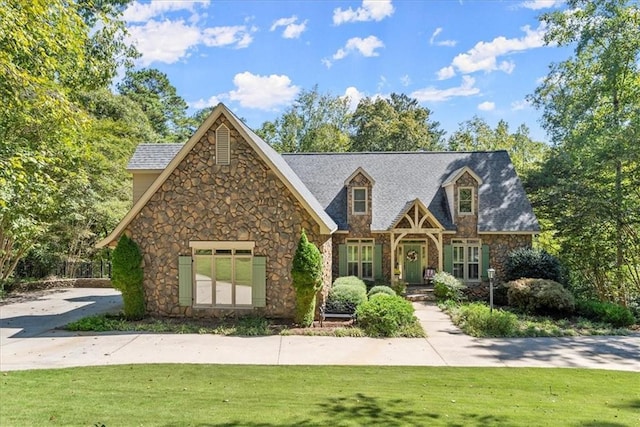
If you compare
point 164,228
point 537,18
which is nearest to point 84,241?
point 164,228

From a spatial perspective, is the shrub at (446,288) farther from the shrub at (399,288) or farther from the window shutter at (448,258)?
the window shutter at (448,258)

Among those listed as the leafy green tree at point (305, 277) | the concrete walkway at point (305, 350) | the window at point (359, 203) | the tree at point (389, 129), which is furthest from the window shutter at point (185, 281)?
the tree at point (389, 129)

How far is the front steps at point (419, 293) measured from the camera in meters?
16.9

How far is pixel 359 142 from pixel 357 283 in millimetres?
25684

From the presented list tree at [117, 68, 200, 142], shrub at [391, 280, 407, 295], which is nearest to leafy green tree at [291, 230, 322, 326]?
shrub at [391, 280, 407, 295]

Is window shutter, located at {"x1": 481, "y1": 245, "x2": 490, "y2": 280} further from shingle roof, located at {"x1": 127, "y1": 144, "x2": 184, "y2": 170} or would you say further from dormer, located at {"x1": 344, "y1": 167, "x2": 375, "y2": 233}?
shingle roof, located at {"x1": 127, "y1": 144, "x2": 184, "y2": 170}

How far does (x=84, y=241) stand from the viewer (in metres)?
22.8

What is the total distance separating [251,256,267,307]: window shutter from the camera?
498 inches

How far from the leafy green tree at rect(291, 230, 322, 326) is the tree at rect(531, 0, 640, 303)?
13650mm

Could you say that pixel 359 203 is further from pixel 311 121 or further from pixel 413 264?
pixel 311 121

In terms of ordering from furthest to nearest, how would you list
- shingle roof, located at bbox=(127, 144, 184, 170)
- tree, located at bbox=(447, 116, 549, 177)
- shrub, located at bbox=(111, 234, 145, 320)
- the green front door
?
tree, located at bbox=(447, 116, 549, 177) → the green front door → shingle roof, located at bbox=(127, 144, 184, 170) → shrub, located at bbox=(111, 234, 145, 320)

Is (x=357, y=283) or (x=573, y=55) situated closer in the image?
(x=357, y=283)

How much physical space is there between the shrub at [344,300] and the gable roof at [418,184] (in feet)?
17.6

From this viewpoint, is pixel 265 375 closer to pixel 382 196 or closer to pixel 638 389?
pixel 638 389
